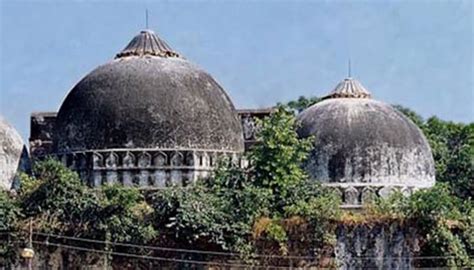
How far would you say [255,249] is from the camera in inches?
973

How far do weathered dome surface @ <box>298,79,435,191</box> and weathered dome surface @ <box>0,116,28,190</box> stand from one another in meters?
6.77

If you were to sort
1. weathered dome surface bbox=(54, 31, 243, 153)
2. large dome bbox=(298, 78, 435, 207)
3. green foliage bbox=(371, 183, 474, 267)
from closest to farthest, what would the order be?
green foliage bbox=(371, 183, 474, 267) → weathered dome surface bbox=(54, 31, 243, 153) → large dome bbox=(298, 78, 435, 207)

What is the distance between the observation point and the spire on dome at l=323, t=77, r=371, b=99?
Answer: 29031 mm

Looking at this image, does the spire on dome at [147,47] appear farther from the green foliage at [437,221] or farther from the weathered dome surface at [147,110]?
the green foliage at [437,221]

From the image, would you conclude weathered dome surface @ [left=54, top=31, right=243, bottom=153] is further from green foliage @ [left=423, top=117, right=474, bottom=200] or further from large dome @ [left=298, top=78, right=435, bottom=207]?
green foliage @ [left=423, top=117, right=474, bottom=200]

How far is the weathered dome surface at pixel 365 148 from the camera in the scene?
27234 mm

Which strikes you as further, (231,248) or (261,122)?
(261,122)

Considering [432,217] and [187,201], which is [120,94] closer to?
[187,201]

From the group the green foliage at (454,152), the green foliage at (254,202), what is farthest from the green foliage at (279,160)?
the green foliage at (454,152)

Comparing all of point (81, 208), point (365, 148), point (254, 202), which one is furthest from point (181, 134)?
point (365, 148)

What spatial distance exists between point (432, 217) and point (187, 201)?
5.05 meters

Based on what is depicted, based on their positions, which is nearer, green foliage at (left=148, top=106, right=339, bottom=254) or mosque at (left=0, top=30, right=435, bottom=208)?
green foliage at (left=148, top=106, right=339, bottom=254)

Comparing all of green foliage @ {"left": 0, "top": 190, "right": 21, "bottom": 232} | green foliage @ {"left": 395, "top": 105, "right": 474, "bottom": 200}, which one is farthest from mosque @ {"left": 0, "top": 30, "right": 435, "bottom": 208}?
green foliage @ {"left": 395, "top": 105, "right": 474, "bottom": 200}

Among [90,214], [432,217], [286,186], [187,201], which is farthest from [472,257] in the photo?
[90,214]
